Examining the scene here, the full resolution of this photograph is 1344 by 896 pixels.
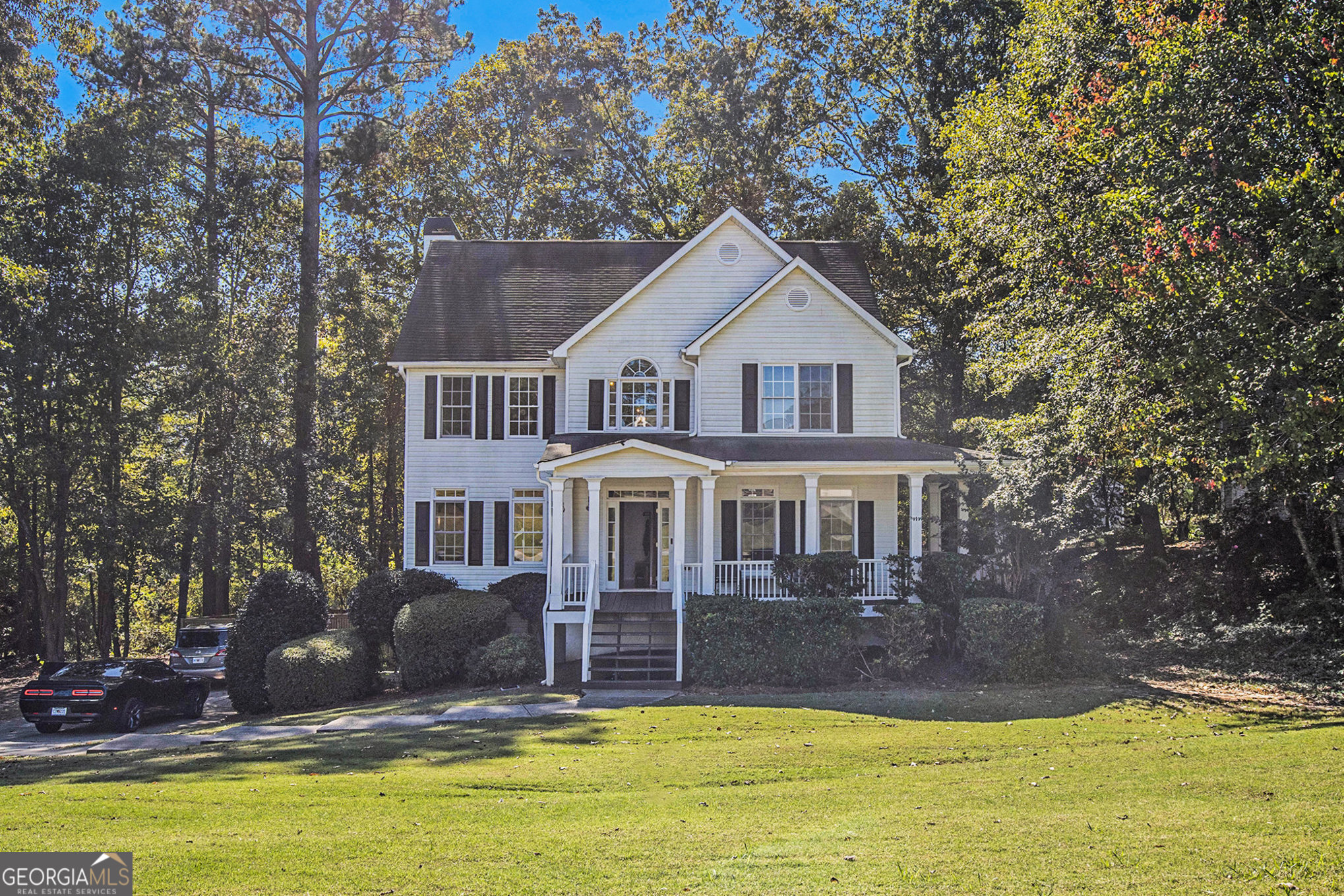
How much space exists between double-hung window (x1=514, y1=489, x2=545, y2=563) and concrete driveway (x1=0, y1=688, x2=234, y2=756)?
6.84m

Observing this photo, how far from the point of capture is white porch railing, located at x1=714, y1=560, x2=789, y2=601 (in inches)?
808

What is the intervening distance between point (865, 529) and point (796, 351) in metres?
4.24

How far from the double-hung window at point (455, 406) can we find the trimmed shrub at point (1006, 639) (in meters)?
12.2

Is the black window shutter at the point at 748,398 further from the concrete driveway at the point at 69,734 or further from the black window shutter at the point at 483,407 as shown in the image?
the concrete driveway at the point at 69,734

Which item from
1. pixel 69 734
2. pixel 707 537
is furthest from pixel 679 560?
pixel 69 734

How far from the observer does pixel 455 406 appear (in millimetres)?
24484

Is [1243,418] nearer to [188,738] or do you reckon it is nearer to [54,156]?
[188,738]

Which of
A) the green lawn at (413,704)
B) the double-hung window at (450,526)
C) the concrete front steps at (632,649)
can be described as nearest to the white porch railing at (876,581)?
the concrete front steps at (632,649)

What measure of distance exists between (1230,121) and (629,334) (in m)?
13.1

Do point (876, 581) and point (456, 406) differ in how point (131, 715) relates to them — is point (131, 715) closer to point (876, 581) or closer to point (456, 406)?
point (456, 406)

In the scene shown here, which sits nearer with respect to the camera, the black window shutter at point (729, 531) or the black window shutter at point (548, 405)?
the black window shutter at point (729, 531)

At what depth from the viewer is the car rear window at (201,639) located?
24250 mm

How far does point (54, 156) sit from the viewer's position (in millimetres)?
24547

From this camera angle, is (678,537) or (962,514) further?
(962,514)
